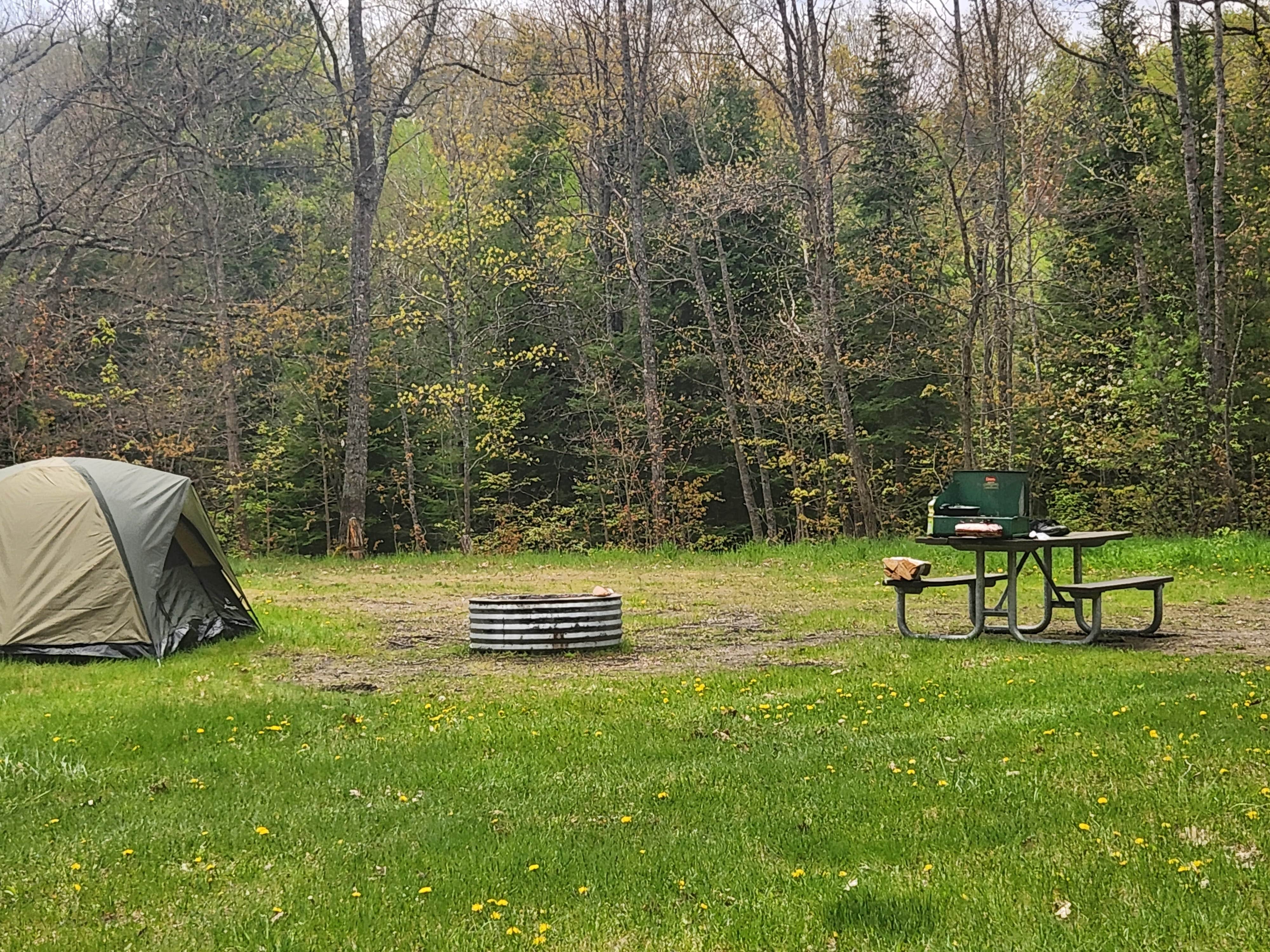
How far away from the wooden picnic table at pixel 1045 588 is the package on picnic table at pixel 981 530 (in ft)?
0.15

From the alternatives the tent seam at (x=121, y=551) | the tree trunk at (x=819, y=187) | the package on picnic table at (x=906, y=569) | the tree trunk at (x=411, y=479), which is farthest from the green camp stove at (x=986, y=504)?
the tree trunk at (x=411, y=479)

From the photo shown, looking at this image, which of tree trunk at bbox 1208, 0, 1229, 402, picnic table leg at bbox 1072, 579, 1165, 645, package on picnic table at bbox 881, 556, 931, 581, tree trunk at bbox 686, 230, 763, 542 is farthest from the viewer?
tree trunk at bbox 686, 230, 763, 542

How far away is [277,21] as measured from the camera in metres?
23.5

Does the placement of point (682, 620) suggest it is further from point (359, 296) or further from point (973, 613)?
point (359, 296)

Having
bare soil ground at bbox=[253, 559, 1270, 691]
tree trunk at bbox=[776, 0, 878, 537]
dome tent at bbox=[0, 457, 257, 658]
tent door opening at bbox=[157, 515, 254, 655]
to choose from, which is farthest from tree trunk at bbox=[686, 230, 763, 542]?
dome tent at bbox=[0, 457, 257, 658]

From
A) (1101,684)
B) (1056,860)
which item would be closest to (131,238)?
(1101,684)

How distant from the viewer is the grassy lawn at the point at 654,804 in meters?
3.47

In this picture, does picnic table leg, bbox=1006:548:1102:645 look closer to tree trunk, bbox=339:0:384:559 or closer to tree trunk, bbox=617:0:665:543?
tree trunk, bbox=617:0:665:543

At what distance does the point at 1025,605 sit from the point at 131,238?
14283 mm

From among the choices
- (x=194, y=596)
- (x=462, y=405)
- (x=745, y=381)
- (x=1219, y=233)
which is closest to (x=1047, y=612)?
(x=194, y=596)

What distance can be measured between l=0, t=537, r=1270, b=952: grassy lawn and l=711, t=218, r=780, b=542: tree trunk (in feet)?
43.5

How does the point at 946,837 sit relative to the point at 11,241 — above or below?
below

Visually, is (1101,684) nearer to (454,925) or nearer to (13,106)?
(454,925)

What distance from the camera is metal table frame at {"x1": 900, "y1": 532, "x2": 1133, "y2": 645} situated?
829cm
